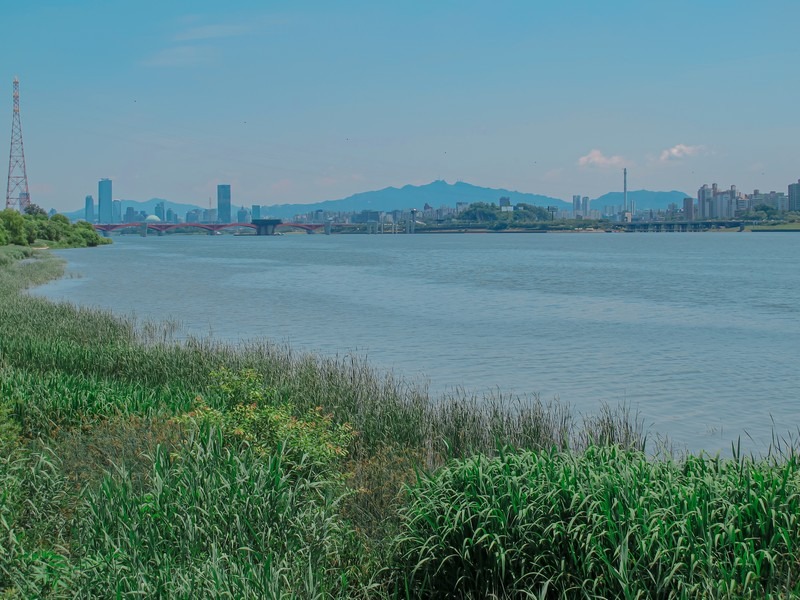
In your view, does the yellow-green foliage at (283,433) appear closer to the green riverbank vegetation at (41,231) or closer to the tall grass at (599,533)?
the tall grass at (599,533)

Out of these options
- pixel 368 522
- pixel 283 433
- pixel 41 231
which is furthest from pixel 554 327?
pixel 41 231

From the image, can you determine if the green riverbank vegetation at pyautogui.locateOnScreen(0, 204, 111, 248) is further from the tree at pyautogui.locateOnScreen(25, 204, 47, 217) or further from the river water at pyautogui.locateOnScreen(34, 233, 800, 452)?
the river water at pyautogui.locateOnScreen(34, 233, 800, 452)

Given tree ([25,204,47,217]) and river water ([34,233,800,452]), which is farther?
tree ([25,204,47,217])

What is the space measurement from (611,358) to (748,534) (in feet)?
73.9

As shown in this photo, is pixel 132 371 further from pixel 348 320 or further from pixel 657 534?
pixel 348 320

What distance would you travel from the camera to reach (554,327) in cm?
4056

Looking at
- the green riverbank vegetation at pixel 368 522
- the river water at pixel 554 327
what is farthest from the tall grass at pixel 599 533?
the river water at pixel 554 327

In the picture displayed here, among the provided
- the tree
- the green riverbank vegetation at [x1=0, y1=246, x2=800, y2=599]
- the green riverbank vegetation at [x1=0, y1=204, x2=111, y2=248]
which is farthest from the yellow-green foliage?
the tree

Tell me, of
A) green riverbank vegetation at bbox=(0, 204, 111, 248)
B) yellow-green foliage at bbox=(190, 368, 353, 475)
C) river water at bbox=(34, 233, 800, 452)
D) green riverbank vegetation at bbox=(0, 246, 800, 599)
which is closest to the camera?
green riverbank vegetation at bbox=(0, 246, 800, 599)

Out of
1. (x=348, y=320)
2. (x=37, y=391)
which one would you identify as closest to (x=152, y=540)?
(x=37, y=391)

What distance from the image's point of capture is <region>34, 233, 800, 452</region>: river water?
2438cm

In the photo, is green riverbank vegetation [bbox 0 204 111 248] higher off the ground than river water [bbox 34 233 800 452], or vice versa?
green riverbank vegetation [bbox 0 204 111 248]

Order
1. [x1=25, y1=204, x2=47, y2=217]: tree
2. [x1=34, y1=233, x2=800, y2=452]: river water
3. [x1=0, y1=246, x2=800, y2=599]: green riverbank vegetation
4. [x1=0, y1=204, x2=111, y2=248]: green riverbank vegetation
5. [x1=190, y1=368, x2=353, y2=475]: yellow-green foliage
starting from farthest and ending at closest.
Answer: [x1=25, y1=204, x2=47, y2=217]: tree, [x1=0, y1=204, x2=111, y2=248]: green riverbank vegetation, [x1=34, y1=233, x2=800, y2=452]: river water, [x1=190, y1=368, x2=353, y2=475]: yellow-green foliage, [x1=0, y1=246, x2=800, y2=599]: green riverbank vegetation

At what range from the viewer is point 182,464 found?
11.1 m
